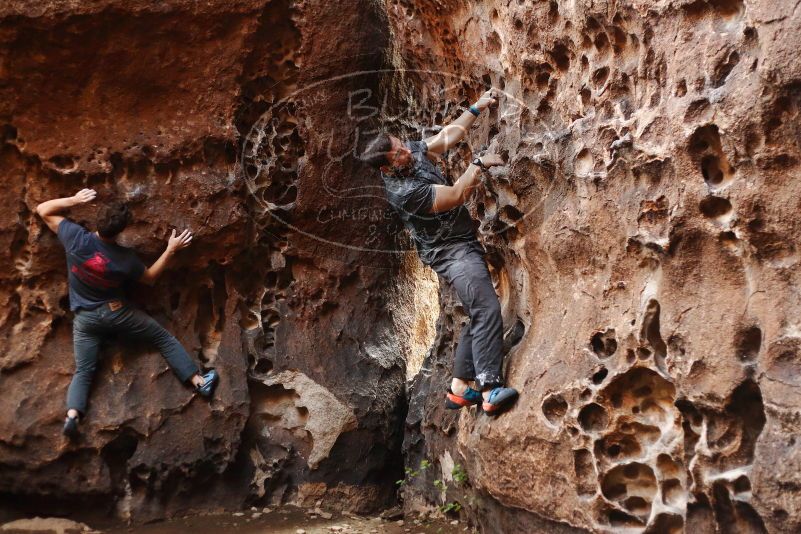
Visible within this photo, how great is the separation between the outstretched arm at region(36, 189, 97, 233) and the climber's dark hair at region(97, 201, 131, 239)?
15 cm

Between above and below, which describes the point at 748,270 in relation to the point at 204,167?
below

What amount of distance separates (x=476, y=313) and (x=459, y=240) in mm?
429

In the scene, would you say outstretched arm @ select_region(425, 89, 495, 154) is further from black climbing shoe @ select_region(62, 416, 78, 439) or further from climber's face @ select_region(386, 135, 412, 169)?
black climbing shoe @ select_region(62, 416, 78, 439)

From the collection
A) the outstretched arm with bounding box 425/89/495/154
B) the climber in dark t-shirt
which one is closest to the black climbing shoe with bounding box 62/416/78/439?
the climber in dark t-shirt

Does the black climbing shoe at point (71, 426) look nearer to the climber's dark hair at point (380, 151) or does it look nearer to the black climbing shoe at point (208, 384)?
the black climbing shoe at point (208, 384)

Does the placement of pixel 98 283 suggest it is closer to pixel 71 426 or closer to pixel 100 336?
pixel 100 336

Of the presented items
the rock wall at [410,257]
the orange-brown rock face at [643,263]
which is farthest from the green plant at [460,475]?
the orange-brown rock face at [643,263]

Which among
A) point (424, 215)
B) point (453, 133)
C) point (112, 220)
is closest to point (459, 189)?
point (424, 215)

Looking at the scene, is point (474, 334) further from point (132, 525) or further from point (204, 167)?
point (132, 525)

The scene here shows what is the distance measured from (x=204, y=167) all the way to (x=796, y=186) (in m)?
3.57

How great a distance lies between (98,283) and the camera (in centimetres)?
495

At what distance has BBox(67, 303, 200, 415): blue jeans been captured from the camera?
198 inches

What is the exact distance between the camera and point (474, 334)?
4.26 m

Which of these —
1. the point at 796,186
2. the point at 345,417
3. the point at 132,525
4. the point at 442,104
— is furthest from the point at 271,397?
the point at 796,186
